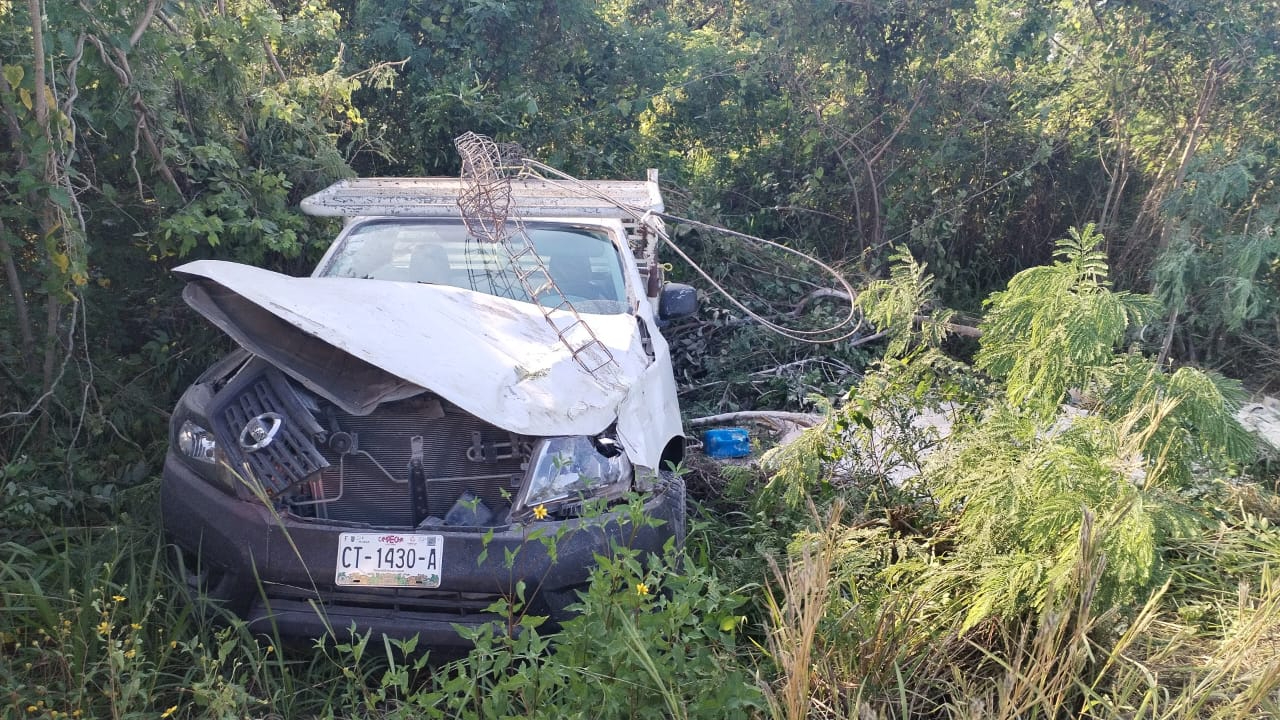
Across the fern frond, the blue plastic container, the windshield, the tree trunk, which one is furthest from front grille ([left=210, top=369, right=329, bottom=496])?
the fern frond

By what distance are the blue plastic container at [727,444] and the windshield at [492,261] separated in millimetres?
943

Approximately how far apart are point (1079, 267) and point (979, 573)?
1.21 meters

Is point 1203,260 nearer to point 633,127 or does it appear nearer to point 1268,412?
point 1268,412

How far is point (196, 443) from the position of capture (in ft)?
10.7

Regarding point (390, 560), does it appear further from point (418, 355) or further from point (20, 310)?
point (20, 310)

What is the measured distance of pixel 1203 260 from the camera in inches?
270

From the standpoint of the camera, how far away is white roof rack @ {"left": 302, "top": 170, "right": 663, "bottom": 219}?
454 cm

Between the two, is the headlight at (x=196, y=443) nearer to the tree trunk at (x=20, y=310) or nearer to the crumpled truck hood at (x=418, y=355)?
the crumpled truck hood at (x=418, y=355)

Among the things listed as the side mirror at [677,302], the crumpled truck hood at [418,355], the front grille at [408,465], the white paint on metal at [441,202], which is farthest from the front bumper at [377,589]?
the white paint on metal at [441,202]

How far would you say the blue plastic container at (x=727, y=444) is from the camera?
4770 millimetres

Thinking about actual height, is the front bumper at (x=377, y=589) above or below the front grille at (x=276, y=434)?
below

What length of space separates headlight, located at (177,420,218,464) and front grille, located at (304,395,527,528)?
37 cm

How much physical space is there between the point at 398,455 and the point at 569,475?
654 mm

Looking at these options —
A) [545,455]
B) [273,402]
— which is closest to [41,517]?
[273,402]
